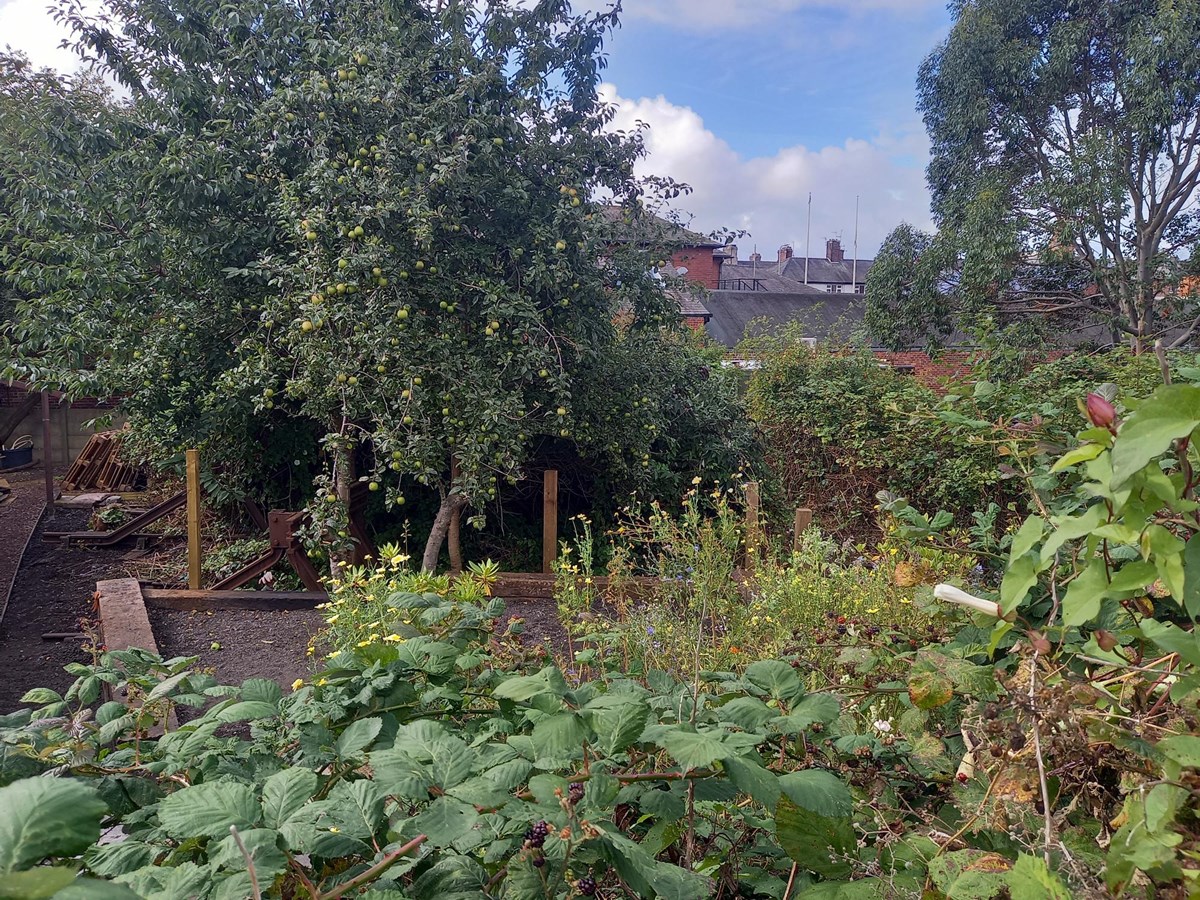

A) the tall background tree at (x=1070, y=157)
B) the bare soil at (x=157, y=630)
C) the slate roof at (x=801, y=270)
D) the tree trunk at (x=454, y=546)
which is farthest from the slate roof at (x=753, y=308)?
the bare soil at (x=157, y=630)

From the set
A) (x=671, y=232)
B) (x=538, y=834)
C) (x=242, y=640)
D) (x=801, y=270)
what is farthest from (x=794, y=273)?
(x=538, y=834)

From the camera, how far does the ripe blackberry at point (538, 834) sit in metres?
1.00

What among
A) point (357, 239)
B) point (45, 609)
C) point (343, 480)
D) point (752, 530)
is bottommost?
point (45, 609)

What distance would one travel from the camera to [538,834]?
3.34ft

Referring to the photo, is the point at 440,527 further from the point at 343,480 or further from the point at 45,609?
the point at 45,609

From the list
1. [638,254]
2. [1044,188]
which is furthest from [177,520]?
[1044,188]

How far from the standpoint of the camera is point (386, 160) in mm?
5242

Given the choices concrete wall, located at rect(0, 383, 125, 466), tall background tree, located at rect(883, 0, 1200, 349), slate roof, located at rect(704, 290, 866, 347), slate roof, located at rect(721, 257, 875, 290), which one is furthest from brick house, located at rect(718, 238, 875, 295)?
concrete wall, located at rect(0, 383, 125, 466)

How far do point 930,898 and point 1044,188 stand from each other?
47.7ft

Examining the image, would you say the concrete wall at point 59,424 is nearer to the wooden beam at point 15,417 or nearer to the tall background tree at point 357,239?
the wooden beam at point 15,417

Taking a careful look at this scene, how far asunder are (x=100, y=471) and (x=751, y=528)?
11.2 m

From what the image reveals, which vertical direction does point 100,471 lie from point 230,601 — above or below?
above

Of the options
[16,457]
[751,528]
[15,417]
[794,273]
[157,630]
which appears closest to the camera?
[751,528]

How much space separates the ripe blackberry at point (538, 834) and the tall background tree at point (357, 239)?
4.26 m
